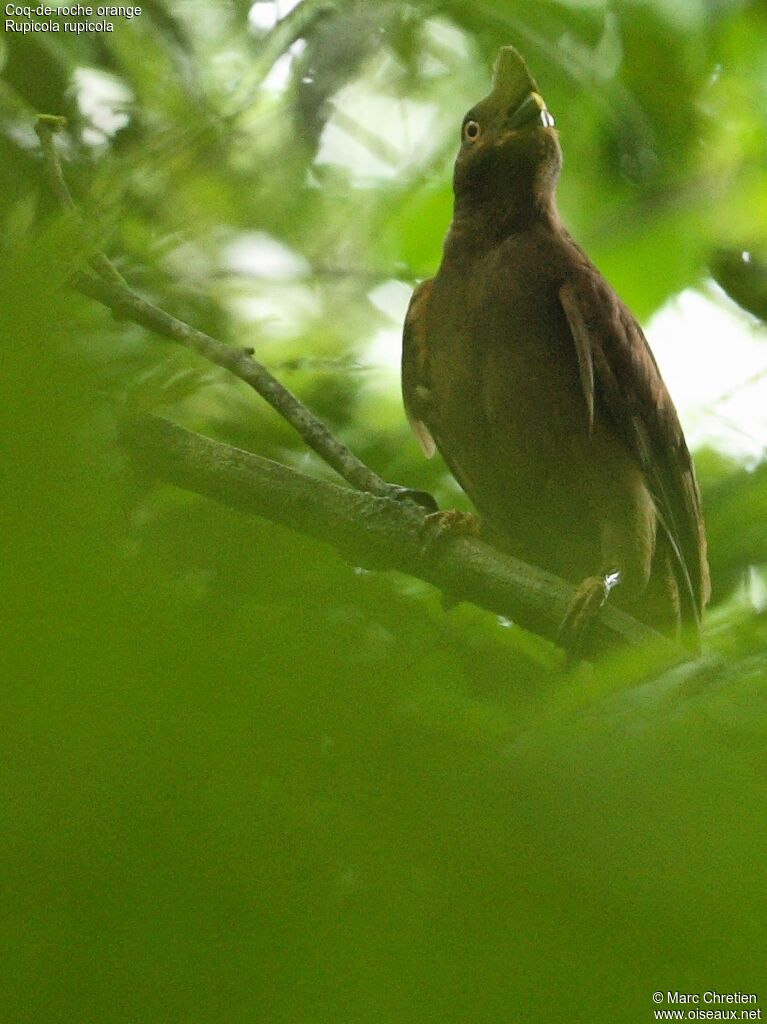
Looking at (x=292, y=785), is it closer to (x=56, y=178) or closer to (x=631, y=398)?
(x=56, y=178)

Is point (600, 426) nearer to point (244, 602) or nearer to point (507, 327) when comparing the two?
point (507, 327)

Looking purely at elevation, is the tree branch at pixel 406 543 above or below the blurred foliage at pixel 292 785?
above

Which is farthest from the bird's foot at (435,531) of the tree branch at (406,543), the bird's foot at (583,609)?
the bird's foot at (583,609)

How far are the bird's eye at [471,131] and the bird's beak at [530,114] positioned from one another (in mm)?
155

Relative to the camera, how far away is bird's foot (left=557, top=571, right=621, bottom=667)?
2.58m

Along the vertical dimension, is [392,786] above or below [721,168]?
below

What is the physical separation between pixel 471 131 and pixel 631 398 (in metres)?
1.20

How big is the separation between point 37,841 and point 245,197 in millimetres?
3340

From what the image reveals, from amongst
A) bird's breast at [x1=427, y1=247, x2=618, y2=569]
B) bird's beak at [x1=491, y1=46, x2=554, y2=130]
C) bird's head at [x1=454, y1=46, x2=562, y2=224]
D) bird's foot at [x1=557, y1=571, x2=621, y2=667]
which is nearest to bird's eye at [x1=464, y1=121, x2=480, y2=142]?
bird's head at [x1=454, y1=46, x2=562, y2=224]

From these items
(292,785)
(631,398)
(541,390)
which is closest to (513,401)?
(541,390)

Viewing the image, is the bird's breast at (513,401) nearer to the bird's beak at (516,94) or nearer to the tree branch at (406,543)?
the bird's beak at (516,94)

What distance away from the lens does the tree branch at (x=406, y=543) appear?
2.50 meters

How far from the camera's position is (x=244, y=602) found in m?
0.58

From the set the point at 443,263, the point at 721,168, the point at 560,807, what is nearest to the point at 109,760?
the point at 560,807
